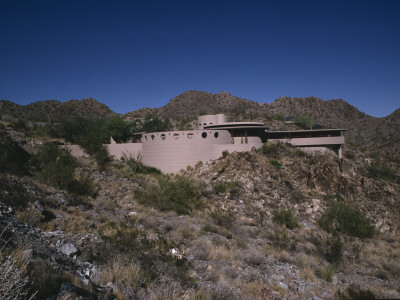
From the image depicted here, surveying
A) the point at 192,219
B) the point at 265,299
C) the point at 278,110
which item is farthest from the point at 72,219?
the point at 278,110

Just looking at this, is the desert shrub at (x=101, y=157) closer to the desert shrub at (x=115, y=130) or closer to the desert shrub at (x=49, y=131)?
the desert shrub at (x=115, y=130)

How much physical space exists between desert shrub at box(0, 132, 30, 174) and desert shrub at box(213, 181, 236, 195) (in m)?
13.1

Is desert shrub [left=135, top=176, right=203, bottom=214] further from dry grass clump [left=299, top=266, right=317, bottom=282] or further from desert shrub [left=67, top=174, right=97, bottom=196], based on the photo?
dry grass clump [left=299, top=266, right=317, bottom=282]

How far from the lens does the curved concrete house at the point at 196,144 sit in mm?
21812

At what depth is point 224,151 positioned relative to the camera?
22.0m

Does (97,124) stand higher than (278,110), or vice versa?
(278,110)

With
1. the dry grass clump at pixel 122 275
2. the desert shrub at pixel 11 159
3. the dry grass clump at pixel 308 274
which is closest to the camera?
the dry grass clump at pixel 122 275

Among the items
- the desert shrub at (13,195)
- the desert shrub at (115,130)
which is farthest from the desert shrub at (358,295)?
the desert shrub at (115,130)

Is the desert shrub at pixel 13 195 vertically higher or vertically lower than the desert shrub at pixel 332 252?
higher

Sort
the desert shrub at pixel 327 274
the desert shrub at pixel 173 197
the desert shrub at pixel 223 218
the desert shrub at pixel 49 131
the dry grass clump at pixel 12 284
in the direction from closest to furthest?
the dry grass clump at pixel 12 284 < the desert shrub at pixel 327 274 < the desert shrub at pixel 223 218 < the desert shrub at pixel 173 197 < the desert shrub at pixel 49 131

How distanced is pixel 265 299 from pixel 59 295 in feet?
14.0

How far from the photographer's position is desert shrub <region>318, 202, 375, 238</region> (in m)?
14.4

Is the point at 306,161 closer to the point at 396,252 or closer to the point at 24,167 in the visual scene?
the point at 396,252

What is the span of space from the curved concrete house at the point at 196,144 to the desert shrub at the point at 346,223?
29.7 feet
